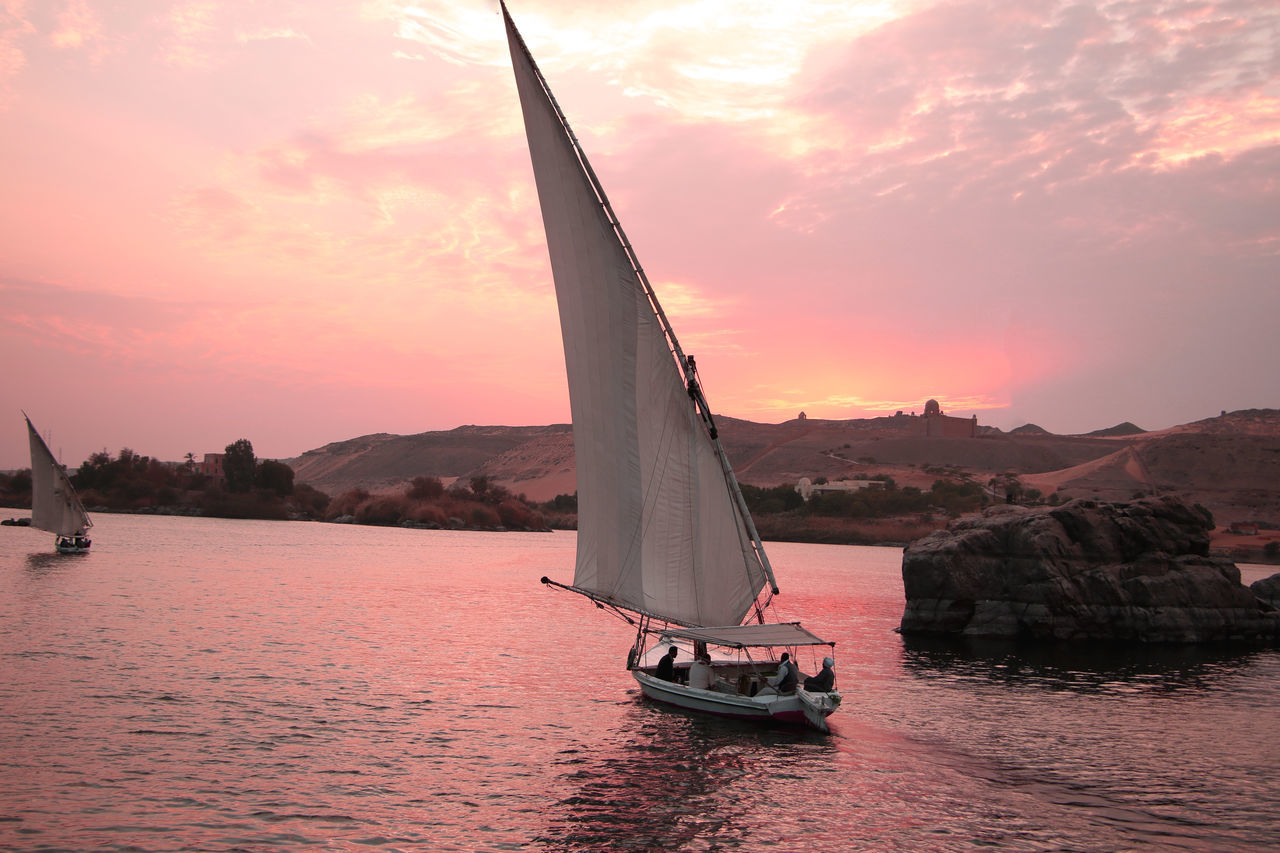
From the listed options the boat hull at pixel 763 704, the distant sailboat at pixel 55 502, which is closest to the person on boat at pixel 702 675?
the boat hull at pixel 763 704

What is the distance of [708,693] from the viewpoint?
27000mm

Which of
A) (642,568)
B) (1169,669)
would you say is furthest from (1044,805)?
(1169,669)

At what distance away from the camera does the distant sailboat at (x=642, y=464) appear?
25.9m

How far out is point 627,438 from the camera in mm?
26906

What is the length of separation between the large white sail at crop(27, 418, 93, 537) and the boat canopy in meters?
Result: 66.1

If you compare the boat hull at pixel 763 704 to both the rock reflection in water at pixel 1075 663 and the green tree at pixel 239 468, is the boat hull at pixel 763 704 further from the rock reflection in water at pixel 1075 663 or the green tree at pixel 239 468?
the green tree at pixel 239 468

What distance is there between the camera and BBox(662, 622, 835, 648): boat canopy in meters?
25.4

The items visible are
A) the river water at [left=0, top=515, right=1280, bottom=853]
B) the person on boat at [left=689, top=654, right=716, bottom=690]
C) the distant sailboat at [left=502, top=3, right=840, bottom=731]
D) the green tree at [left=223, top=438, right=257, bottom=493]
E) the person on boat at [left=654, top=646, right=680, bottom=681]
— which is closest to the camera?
the river water at [left=0, top=515, right=1280, bottom=853]

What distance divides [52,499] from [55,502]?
32cm

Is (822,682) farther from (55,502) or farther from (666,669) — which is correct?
(55,502)

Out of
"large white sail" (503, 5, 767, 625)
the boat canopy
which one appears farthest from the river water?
"large white sail" (503, 5, 767, 625)

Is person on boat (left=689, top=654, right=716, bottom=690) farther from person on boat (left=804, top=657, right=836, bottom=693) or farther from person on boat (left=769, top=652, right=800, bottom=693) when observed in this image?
person on boat (left=804, top=657, right=836, bottom=693)

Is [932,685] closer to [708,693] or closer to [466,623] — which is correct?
[708,693]

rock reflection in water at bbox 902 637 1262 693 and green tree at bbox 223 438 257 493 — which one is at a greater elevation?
green tree at bbox 223 438 257 493
